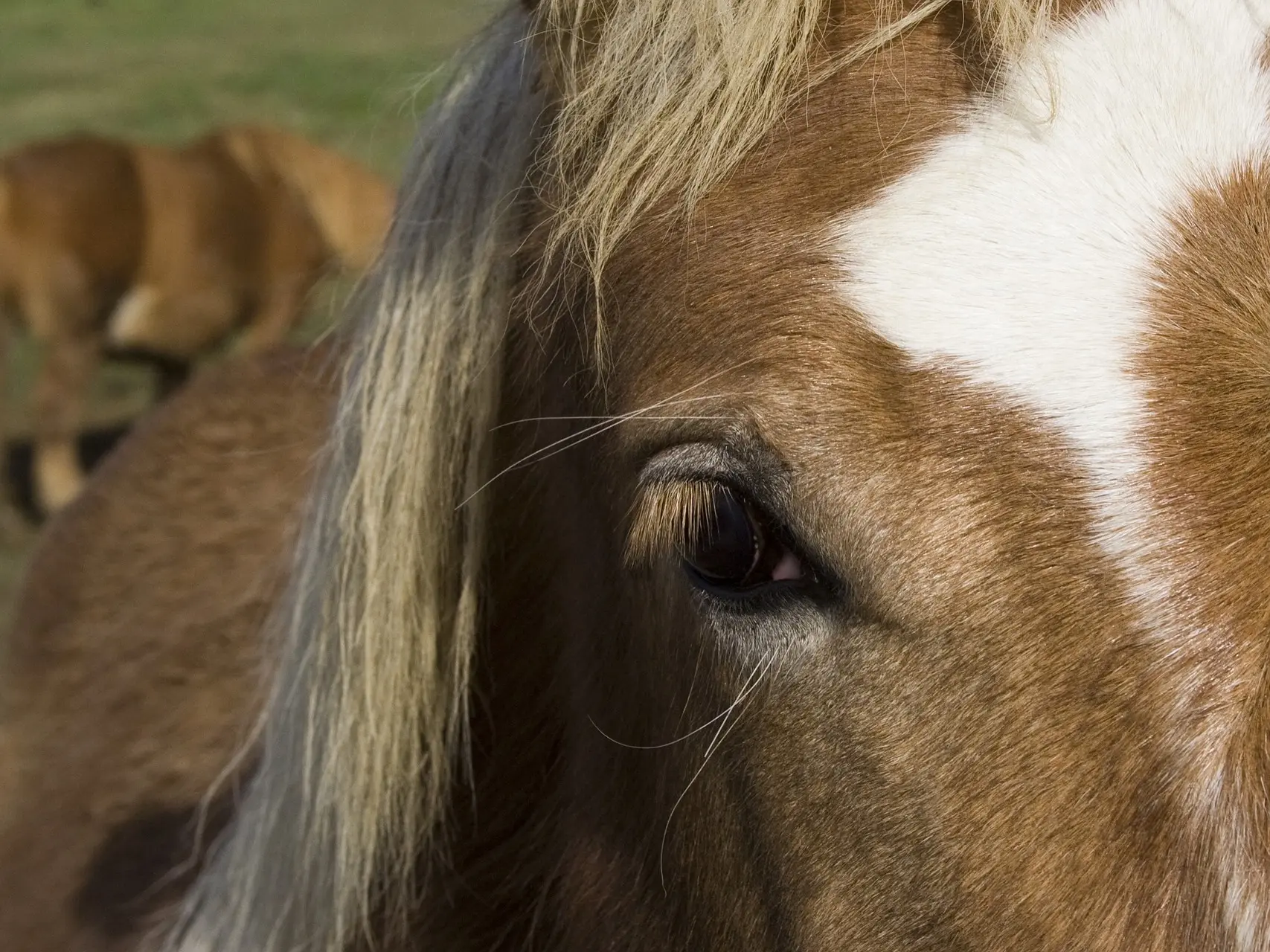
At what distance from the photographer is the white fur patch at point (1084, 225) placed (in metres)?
0.92

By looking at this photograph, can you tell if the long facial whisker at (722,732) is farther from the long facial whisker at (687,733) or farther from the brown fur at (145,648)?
the brown fur at (145,648)

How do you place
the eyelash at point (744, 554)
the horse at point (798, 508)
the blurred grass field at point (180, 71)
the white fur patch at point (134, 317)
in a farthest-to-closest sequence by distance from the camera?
the blurred grass field at point (180, 71) → the white fur patch at point (134, 317) → the eyelash at point (744, 554) → the horse at point (798, 508)

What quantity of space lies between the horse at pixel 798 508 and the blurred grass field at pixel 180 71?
7.38m

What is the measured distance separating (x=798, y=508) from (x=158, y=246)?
7156mm

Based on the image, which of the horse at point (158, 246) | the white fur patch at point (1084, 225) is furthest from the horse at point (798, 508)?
the horse at point (158, 246)

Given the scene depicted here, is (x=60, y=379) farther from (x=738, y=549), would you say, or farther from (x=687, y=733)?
(x=738, y=549)

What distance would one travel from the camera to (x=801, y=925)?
1.08m

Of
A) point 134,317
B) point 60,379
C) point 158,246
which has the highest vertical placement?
point 158,246

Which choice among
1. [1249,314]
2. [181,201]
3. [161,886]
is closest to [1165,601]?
[1249,314]

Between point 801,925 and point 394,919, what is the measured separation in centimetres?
56

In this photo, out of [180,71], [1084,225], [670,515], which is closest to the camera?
[1084,225]

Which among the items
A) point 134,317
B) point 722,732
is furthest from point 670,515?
point 134,317

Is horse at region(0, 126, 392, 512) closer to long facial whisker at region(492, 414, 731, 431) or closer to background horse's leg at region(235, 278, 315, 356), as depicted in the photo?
background horse's leg at region(235, 278, 315, 356)

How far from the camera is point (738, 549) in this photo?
1054 mm
